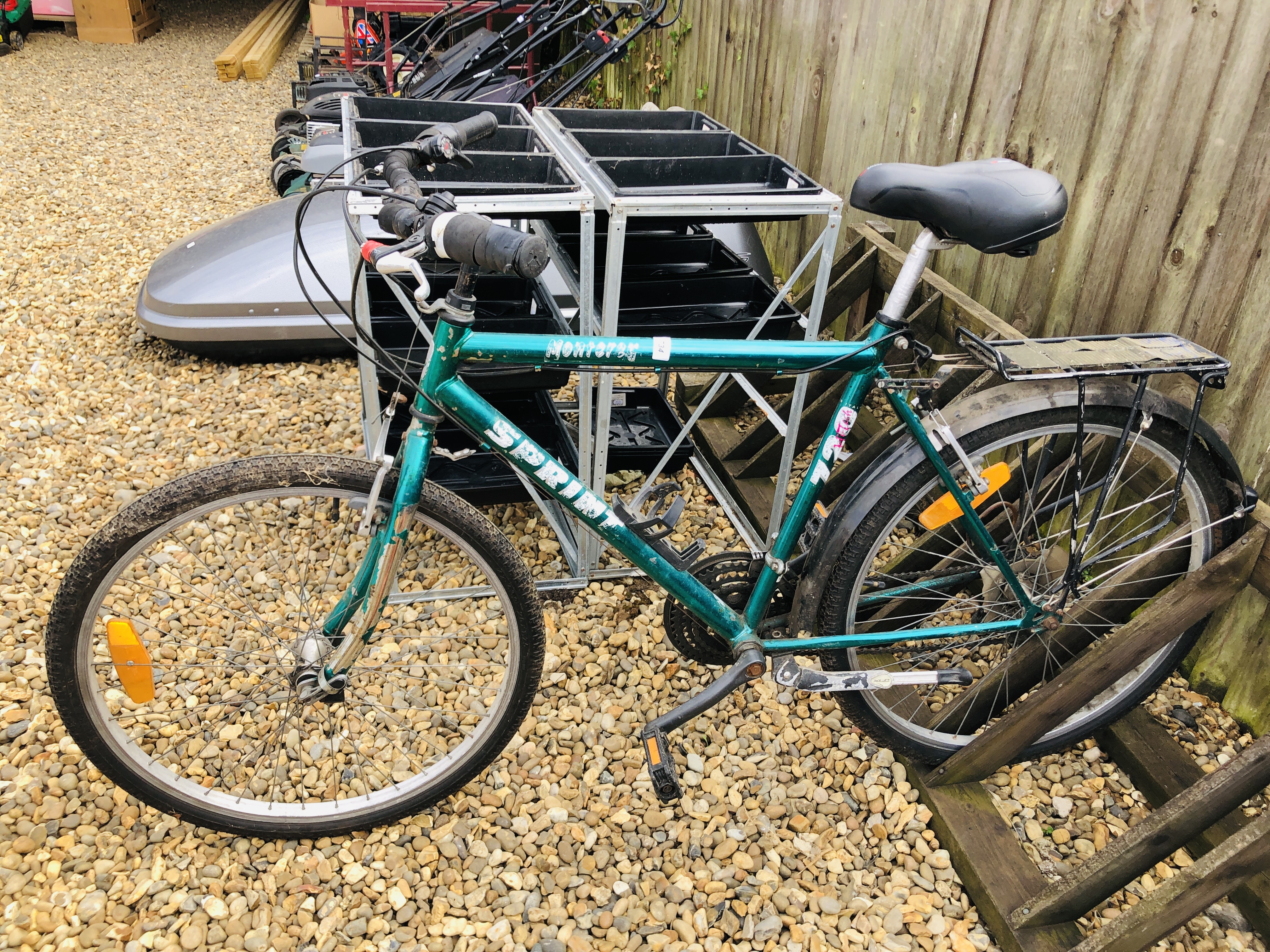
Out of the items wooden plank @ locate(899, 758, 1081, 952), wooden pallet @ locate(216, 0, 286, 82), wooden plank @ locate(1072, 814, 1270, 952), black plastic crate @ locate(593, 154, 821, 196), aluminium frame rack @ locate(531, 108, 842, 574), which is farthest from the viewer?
wooden pallet @ locate(216, 0, 286, 82)

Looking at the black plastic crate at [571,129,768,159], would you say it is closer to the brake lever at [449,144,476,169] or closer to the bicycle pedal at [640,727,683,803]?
the brake lever at [449,144,476,169]

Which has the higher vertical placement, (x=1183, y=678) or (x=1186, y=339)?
(x=1186, y=339)

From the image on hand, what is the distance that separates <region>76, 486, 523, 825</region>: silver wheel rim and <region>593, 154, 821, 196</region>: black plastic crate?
1172mm

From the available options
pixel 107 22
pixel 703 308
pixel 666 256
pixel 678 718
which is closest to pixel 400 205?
pixel 678 718

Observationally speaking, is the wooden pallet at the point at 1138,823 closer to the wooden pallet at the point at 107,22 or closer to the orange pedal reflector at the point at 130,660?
the orange pedal reflector at the point at 130,660

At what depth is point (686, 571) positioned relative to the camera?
6.58 ft

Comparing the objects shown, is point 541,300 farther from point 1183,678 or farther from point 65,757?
point 1183,678

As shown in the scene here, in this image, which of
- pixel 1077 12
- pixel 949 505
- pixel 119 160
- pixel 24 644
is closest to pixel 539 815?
pixel 949 505

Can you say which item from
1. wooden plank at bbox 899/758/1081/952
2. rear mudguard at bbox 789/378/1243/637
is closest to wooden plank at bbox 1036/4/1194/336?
rear mudguard at bbox 789/378/1243/637

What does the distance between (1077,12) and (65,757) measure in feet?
11.0

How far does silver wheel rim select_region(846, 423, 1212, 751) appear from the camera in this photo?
1.95 m

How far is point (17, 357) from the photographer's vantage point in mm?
3902

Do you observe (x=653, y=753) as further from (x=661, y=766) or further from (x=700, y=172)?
(x=700, y=172)

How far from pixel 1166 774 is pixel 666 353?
5.54 feet
